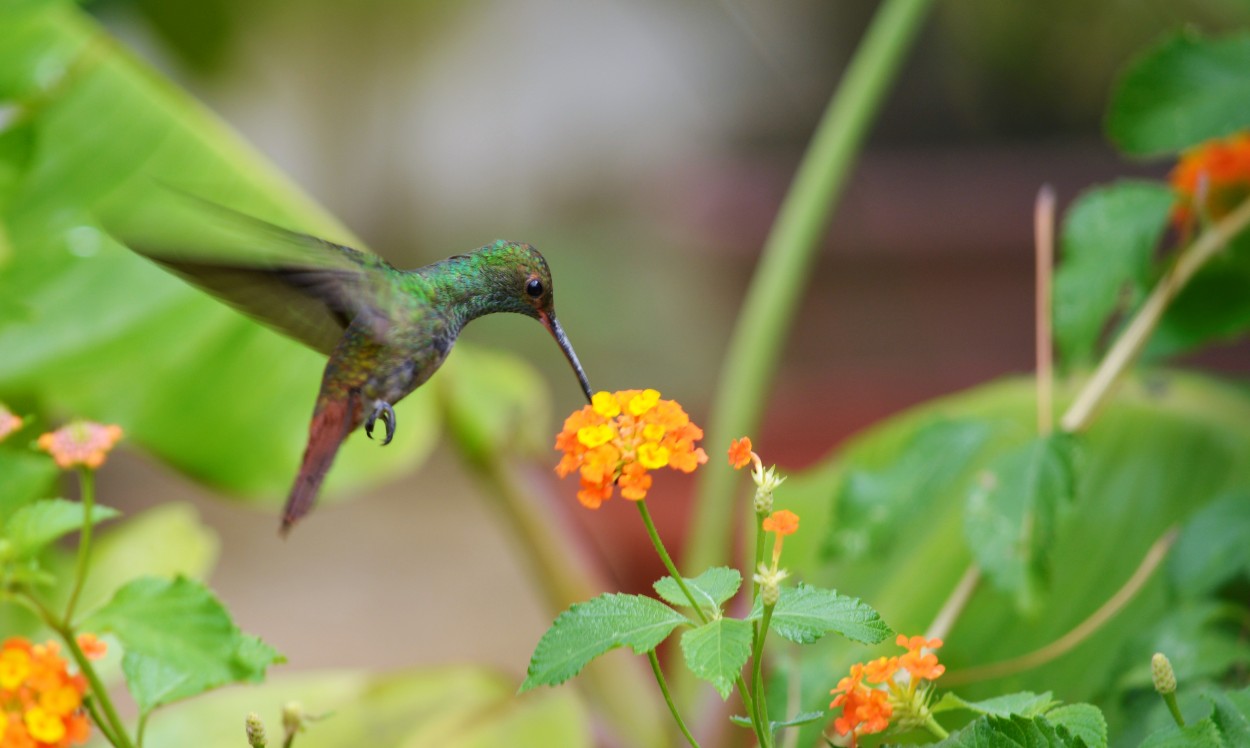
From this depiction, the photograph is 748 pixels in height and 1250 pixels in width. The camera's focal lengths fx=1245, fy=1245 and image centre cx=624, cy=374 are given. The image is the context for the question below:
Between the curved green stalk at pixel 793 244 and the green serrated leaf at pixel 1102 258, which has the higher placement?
the curved green stalk at pixel 793 244

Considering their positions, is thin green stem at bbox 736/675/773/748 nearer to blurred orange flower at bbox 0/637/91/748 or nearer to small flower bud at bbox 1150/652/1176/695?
small flower bud at bbox 1150/652/1176/695

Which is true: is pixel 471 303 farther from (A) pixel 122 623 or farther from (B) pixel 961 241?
(B) pixel 961 241

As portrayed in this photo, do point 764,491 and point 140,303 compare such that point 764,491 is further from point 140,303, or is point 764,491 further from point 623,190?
point 623,190

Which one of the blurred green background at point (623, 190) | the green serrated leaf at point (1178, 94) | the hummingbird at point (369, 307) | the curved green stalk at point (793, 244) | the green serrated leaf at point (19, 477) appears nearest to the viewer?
the hummingbird at point (369, 307)

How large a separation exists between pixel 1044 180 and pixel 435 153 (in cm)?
354

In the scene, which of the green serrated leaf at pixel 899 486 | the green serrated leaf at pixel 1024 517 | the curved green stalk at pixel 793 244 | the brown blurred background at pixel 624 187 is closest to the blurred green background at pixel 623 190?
the brown blurred background at pixel 624 187

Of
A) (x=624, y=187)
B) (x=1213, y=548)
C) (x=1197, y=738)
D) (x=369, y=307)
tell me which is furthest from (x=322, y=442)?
(x=624, y=187)

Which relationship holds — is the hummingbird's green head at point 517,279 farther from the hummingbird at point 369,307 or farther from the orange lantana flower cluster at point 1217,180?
the orange lantana flower cluster at point 1217,180

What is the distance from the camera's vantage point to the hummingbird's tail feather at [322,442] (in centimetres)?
56

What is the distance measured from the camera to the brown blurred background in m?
3.00

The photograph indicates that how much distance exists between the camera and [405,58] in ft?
15.6

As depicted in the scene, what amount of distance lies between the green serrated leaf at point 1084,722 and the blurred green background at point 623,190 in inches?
35.7

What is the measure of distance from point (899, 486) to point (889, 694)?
39 cm

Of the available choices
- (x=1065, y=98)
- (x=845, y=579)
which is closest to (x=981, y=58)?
(x=1065, y=98)
